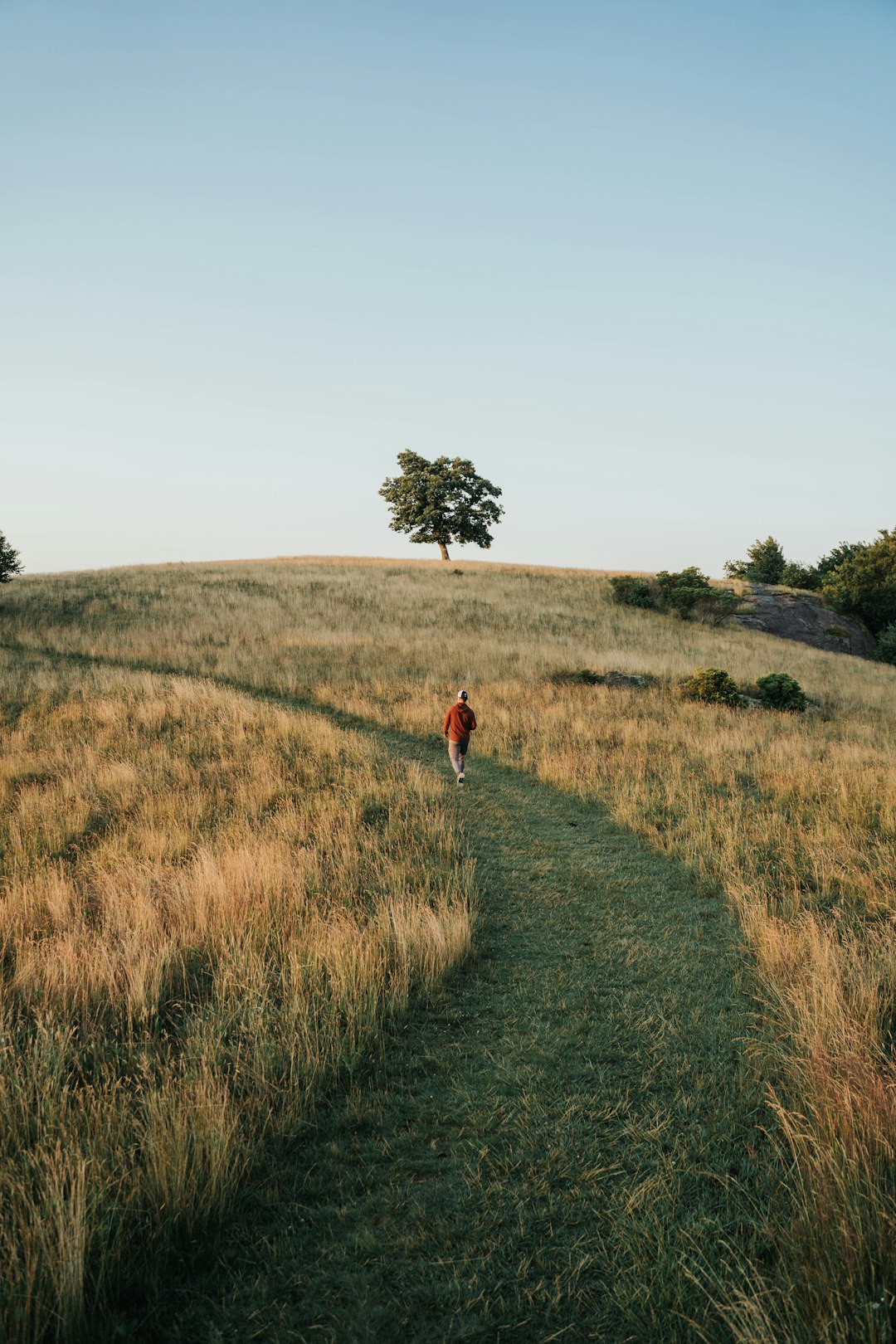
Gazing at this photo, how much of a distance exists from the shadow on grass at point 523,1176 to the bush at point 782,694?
13698mm

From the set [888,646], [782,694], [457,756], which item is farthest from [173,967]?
[888,646]

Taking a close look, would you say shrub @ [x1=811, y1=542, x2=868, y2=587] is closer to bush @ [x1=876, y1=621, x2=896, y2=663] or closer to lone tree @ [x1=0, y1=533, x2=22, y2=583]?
bush @ [x1=876, y1=621, x2=896, y2=663]

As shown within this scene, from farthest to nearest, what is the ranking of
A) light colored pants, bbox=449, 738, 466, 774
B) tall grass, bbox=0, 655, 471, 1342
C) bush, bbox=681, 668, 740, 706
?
bush, bbox=681, 668, 740, 706
light colored pants, bbox=449, 738, 466, 774
tall grass, bbox=0, 655, 471, 1342

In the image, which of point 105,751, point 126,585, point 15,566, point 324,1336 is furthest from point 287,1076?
point 126,585

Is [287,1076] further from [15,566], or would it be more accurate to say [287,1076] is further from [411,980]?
[15,566]

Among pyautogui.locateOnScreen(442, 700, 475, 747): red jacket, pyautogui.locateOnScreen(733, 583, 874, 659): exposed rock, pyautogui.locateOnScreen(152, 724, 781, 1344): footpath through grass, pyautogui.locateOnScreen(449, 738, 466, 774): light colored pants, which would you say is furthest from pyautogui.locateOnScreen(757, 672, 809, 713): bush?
pyautogui.locateOnScreen(733, 583, 874, 659): exposed rock

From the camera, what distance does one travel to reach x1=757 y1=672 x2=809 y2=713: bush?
Result: 1748cm

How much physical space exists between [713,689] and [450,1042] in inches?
590

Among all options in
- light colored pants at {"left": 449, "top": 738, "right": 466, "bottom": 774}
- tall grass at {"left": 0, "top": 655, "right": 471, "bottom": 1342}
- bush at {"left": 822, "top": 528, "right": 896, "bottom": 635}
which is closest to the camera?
tall grass at {"left": 0, "top": 655, "right": 471, "bottom": 1342}

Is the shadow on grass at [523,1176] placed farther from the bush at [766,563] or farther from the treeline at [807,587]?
the bush at [766,563]

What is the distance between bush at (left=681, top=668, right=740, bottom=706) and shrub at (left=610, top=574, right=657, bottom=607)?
2244 cm

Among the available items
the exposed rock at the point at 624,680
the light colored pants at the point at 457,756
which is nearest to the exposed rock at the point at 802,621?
the exposed rock at the point at 624,680

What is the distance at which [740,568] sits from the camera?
66.9 m

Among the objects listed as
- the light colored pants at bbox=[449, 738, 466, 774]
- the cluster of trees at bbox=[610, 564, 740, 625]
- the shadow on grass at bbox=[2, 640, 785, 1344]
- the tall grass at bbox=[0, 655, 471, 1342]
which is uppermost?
the cluster of trees at bbox=[610, 564, 740, 625]
